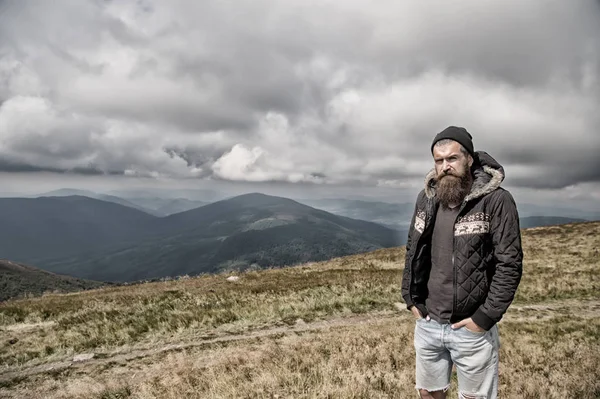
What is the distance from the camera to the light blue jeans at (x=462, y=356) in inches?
163

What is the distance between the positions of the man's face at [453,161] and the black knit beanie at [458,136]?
0.07 metres

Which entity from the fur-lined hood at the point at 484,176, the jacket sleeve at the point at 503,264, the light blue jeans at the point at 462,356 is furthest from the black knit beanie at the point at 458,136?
the light blue jeans at the point at 462,356

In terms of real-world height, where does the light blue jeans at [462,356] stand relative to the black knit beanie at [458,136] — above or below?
below

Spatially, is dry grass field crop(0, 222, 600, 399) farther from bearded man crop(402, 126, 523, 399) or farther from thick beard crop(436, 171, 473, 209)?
thick beard crop(436, 171, 473, 209)

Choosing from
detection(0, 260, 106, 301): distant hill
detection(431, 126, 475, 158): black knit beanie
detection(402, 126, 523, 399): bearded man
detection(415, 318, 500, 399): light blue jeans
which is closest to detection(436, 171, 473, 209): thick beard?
detection(402, 126, 523, 399): bearded man

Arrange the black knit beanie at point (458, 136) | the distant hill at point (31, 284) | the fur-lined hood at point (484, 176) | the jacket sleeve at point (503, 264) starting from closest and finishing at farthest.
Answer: the jacket sleeve at point (503, 264) → the fur-lined hood at point (484, 176) → the black knit beanie at point (458, 136) → the distant hill at point (31, 284)

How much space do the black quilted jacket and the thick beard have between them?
0.30ft

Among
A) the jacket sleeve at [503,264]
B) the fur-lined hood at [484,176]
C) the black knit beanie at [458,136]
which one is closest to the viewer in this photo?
the jacket sleeve at [503,264]

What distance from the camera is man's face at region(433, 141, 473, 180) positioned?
420cm

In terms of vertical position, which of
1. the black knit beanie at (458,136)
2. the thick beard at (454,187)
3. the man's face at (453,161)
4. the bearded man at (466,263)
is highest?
the black knit beanie at (458,136)

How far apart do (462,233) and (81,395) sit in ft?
31.8

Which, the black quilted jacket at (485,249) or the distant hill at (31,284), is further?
the distant hill at (31,284)

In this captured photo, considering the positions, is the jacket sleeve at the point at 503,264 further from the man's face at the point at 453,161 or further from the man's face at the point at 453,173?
the man's face at the point at 453,161

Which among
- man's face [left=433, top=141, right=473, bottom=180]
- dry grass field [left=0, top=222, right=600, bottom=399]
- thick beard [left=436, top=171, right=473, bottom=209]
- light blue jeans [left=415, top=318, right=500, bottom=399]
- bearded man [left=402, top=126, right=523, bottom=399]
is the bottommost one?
dry grass field [left=0, top=222, right=600, bottom=399]
